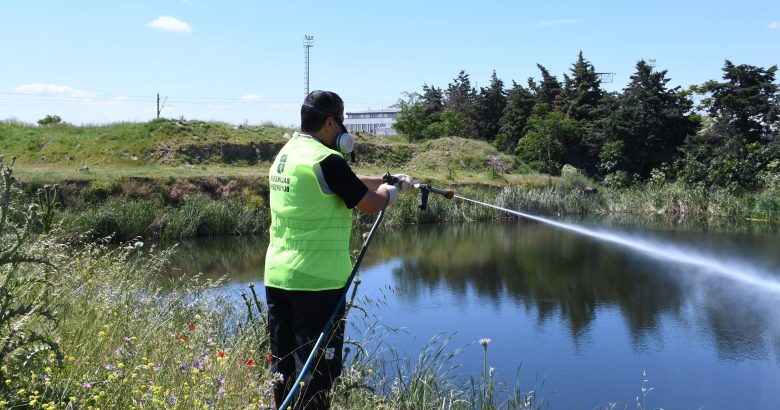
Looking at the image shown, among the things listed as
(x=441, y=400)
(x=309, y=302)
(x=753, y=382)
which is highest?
(x=309, y=302)

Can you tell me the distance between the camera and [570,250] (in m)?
18.8

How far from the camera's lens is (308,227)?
143 inches

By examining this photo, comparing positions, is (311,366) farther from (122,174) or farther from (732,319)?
(122,174)

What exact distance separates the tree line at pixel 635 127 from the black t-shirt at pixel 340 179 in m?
28.8

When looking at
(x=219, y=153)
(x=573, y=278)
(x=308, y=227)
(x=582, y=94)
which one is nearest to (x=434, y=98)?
(x=582, y=94)

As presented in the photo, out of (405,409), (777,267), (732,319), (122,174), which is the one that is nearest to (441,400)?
(405,409)

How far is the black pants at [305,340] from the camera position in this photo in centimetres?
367

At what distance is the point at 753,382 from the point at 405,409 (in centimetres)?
506

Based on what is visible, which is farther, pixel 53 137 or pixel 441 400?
pixel 53 137

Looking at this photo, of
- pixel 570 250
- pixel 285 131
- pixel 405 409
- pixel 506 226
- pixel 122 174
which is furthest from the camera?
pixel 285 131

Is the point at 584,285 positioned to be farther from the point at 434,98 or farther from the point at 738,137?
the point at 434,98

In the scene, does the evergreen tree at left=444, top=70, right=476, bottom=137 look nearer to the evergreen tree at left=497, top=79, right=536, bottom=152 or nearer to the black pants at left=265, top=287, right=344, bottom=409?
the evergreen tree at left=497, top=79, right=536, bottom=152

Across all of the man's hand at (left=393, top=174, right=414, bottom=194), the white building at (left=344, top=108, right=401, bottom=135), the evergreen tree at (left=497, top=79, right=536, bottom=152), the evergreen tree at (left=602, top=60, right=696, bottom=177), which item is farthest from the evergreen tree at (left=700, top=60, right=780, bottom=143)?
the white building at (left=344, top=108, right=401, bottom=135)

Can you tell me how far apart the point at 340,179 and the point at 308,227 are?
0.29 meters
